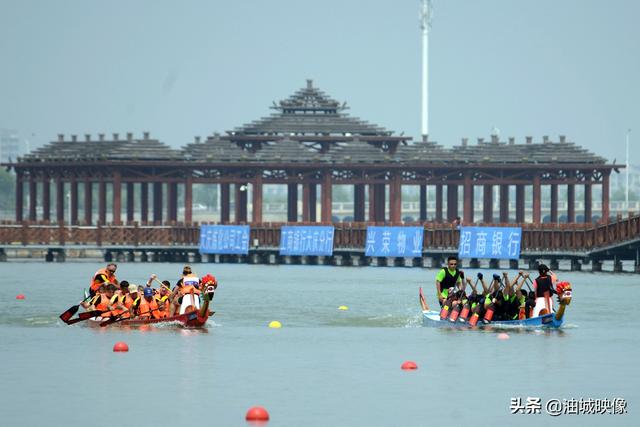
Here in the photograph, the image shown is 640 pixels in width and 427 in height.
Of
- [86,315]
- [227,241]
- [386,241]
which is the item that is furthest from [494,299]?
[227,241]

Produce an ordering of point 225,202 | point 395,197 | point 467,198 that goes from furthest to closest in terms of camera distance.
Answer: point 225,202 < point 467,198 < point 395,197

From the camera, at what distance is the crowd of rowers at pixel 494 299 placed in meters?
51.2

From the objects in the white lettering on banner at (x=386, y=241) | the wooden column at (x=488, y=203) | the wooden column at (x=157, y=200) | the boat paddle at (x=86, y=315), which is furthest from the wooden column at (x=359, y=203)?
the boat paddle at (x=86, y=315)

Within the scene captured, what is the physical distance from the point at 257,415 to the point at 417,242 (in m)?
64.4

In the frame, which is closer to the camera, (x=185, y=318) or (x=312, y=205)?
(x=185, y=318)

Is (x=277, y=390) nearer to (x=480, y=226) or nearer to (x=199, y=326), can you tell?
(x=199, y=326)

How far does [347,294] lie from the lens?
76.1m

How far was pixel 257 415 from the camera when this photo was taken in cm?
3497

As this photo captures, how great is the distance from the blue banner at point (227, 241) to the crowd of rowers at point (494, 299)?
5129cm

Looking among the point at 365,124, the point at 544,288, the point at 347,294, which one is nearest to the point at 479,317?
the point at 544,288

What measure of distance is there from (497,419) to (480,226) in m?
63.0

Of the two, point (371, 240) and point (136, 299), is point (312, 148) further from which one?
point (136, 299)

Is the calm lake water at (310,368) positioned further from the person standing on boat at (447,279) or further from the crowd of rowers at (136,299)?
the person standing on boat at (447,279)

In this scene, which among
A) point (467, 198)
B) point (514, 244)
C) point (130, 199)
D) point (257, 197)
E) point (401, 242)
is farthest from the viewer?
point (130, 199)
